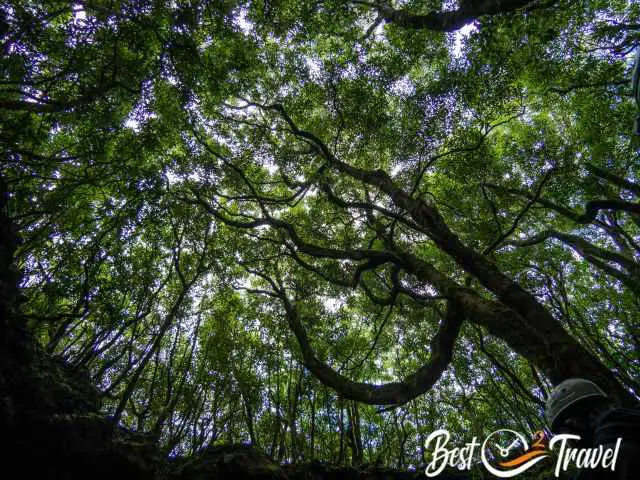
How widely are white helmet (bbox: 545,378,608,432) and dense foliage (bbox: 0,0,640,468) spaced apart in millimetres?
916

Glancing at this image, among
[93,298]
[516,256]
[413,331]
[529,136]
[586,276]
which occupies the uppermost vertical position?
[529,136]

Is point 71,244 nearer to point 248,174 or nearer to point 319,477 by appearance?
point 248,174

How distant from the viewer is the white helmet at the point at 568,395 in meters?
2.71

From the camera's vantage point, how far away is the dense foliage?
4703 mm

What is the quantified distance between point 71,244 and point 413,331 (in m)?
8.89

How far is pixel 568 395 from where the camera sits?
109 inches

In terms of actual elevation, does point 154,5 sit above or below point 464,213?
below

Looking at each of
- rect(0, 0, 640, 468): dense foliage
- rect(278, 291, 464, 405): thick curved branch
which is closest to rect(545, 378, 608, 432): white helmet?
rect(0, 0, 640, 468): dense foliage

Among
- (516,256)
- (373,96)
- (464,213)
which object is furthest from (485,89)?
(516,256)

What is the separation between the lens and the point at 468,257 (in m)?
5.33

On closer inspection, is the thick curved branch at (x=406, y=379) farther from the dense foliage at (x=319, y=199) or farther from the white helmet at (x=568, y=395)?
the white helmet at (x=568, y=395)

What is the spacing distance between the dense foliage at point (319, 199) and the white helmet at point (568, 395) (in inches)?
36.1

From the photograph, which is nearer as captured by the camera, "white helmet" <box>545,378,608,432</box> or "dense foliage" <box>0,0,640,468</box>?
"white helmet" <box>545,378,608,432</box>

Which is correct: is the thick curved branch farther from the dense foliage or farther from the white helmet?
the white helmet
